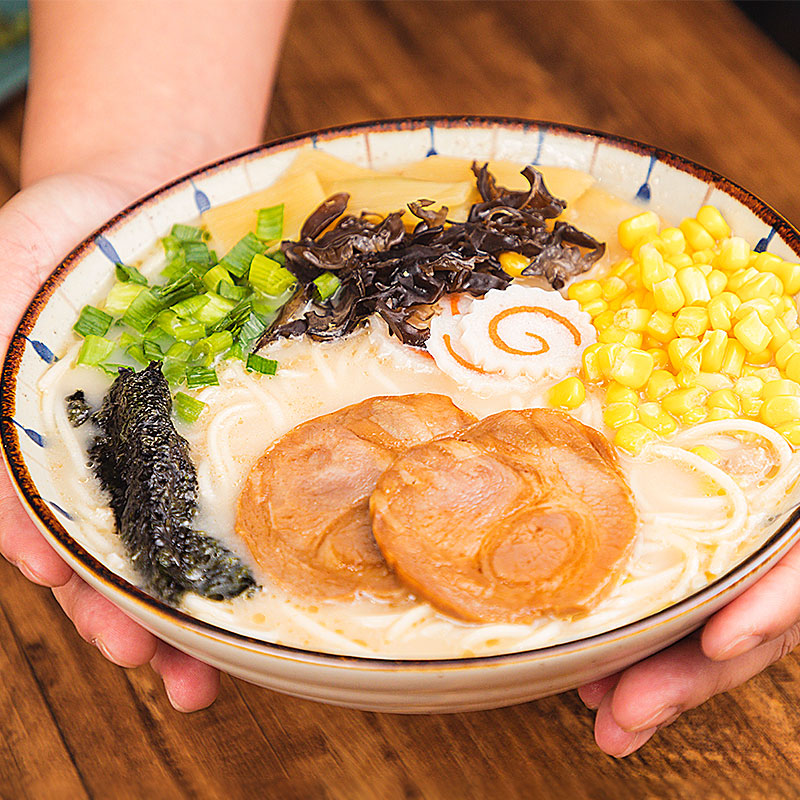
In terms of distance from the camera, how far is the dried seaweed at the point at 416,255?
2896 mm

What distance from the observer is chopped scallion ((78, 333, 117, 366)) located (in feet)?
9.13

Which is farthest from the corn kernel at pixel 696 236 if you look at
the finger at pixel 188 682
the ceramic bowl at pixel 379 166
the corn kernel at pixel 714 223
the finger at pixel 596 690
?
the finger at pixel 188 682

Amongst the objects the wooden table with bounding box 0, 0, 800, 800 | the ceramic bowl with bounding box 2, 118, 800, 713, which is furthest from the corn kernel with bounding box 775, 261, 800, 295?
the wooden table with bounding box 0, 0, 800, 800

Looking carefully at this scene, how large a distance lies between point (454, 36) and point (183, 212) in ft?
7.62

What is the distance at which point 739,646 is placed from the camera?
2047 millimetres

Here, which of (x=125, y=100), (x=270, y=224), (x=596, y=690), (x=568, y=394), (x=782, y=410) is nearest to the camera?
(x=596, y=690)

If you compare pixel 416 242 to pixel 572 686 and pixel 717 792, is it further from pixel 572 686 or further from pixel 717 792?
pixel 717 792

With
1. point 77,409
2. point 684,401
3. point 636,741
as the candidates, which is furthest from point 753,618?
point 77,409

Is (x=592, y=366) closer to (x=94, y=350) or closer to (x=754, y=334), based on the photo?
(x=754, y=334)

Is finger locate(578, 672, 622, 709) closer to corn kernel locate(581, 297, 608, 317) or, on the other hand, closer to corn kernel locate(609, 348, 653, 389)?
corn kernel locate(609, 348, 653, 389)

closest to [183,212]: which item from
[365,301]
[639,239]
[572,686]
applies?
[365,301]

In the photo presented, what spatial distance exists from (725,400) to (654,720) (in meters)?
0.89

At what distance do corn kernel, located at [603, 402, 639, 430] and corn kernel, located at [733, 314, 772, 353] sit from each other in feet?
1.26

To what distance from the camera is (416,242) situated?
306 cm
